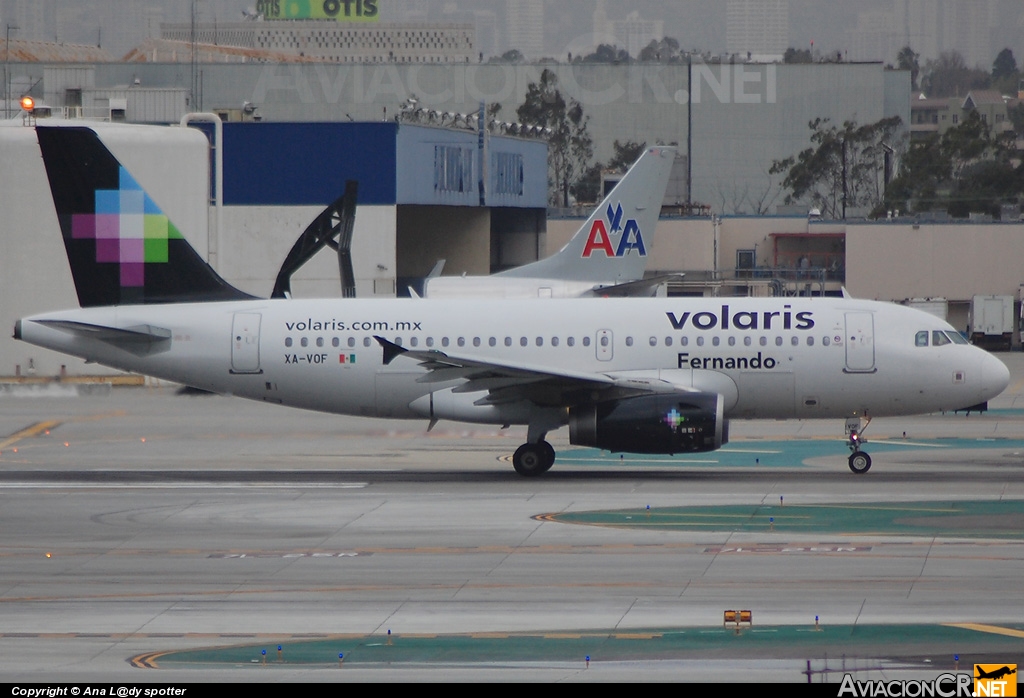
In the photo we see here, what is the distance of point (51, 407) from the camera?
43062 millimetres

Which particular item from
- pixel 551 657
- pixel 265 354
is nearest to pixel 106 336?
pixel 265 354

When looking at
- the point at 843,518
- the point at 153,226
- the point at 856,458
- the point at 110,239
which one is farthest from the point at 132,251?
the point at 843,518

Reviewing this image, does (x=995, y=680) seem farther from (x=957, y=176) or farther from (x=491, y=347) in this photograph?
(x=957, y=176)

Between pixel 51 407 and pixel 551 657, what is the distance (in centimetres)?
3091

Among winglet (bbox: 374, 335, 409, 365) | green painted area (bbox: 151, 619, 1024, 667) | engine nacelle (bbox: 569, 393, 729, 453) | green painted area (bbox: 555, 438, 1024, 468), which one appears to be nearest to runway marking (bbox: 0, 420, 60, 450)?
winglet (bbox: 374, 335, 409, 365)

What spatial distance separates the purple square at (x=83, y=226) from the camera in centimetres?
3105

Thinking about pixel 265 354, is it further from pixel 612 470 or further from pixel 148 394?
pixel 148 394

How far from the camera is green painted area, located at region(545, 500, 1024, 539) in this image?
76.0 ft

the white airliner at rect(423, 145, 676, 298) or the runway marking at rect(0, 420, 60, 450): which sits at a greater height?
the white airliner at rect(423, 145, 676, 298)

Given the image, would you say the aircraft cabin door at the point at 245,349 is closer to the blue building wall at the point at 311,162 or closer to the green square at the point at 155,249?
the green square at the point at 155,249

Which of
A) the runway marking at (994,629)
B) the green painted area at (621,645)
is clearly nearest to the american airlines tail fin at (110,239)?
the green painted area at (621,645)

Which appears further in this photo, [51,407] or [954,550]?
[51,407]

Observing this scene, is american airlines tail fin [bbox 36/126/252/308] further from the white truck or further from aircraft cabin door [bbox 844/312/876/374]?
the white truck

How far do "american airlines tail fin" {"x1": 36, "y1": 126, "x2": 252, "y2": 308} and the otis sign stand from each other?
24.6m
